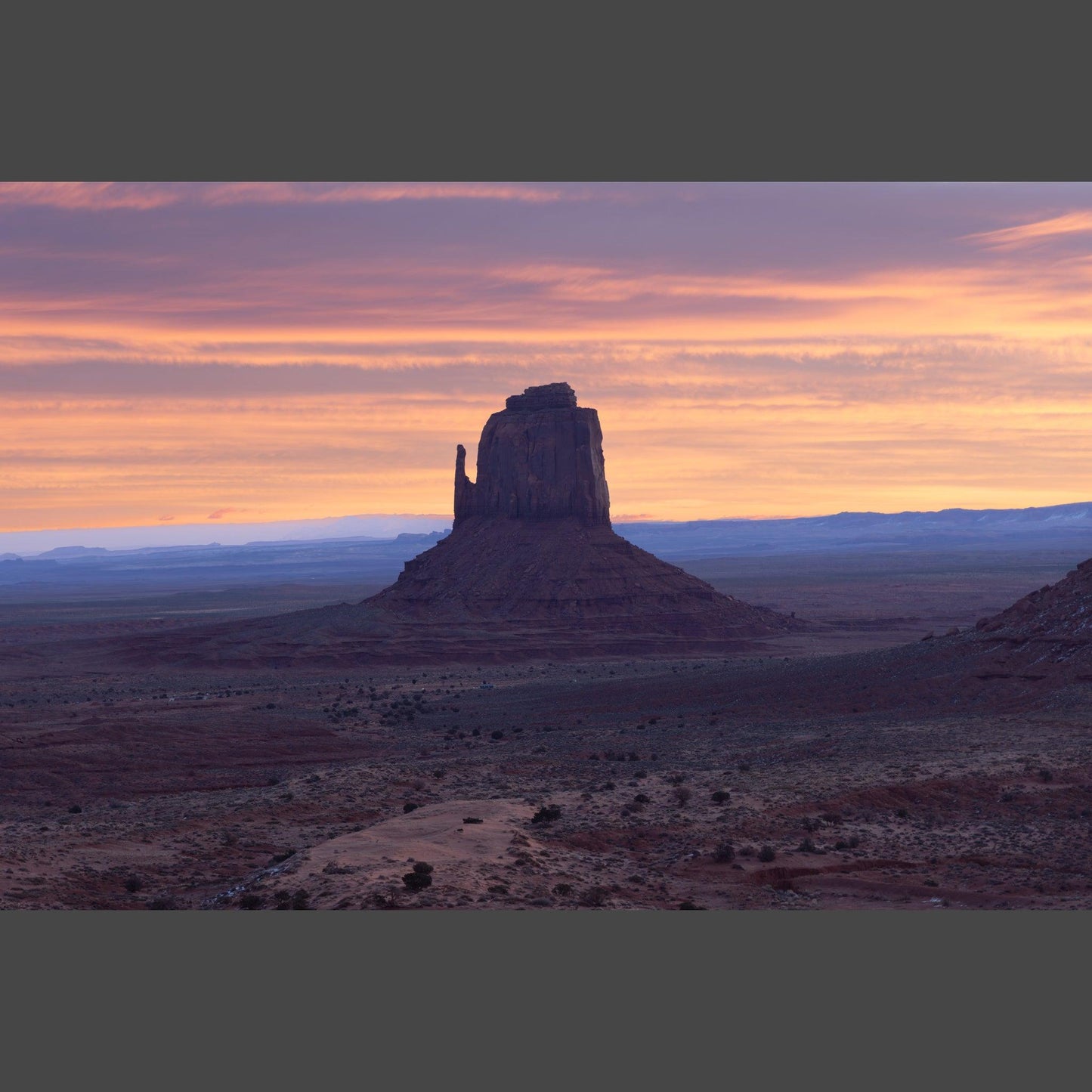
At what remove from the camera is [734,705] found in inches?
2283

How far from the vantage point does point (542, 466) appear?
402 feet

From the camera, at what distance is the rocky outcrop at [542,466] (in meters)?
122

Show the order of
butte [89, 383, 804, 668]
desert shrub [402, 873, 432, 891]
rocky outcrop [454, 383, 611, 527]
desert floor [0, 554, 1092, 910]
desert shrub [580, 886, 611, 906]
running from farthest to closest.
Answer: rocky outcrop [454, 383, 611, 527], butte [89, 383, 804, 668], desert floor [0, 554, 1092, 910], desert shrub [580, 886, 611, 906], desert shrub [402, 873, 432, 891]

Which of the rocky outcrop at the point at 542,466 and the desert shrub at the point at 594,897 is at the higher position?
the rocky outcrop at the point at 542,466

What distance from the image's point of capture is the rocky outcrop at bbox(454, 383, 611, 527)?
122m

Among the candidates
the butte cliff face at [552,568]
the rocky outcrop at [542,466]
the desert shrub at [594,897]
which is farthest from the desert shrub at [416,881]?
the rocky outcrop at [542,466]

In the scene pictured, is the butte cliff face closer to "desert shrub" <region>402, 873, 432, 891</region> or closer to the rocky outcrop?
the rocky outcrop

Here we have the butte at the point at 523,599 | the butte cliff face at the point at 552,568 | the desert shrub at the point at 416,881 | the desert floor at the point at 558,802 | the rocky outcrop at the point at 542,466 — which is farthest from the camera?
the rocky outcrop at the point at 542,466

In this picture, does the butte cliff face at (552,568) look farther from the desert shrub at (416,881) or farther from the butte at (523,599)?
the desert shrub at (416,881)

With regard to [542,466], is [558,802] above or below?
below

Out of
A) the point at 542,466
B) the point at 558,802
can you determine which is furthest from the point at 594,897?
the point at 542,466

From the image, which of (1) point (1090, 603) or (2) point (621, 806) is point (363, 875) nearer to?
(2) point (621, 806)

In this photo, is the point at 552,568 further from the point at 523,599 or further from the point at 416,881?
the point at 416,881

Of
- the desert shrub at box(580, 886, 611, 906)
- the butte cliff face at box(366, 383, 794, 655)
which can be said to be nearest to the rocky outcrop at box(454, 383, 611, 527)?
the butte cliff face at box(366, 383, 794, 655)
